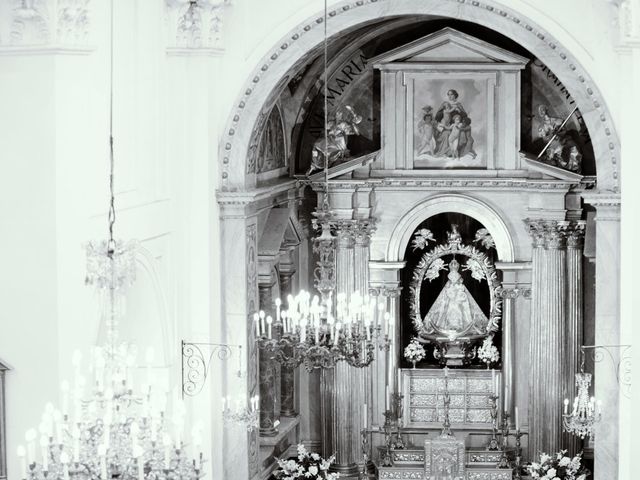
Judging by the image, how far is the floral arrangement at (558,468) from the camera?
1980 centimetres

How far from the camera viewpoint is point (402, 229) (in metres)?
21.6

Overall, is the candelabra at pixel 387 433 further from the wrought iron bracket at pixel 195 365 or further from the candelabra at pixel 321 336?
the candelabra at pixel 321 336

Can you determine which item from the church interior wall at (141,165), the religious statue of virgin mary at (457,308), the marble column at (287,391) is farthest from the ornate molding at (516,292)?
the church interior wall at (141,165)

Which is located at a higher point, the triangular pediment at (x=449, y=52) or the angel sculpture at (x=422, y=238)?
the triangular pediment at (x=449, y=52)

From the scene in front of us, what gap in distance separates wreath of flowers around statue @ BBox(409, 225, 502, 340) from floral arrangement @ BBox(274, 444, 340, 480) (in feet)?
7.71

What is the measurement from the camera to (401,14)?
57.6 ft

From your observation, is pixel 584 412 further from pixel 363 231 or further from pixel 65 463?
pixel 65 463

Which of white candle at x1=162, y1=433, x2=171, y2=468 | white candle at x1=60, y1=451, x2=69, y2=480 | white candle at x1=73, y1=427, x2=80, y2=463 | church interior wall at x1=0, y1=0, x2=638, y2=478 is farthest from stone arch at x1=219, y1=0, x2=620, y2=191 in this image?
white candle at x1=60, y1=451, x2=69, y2=480

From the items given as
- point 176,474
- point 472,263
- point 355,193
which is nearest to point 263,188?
point 355,193

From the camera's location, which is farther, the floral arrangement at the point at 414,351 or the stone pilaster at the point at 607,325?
the floral arrangement at the point at 414,351

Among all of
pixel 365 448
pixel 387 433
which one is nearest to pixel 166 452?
pixel 365 448

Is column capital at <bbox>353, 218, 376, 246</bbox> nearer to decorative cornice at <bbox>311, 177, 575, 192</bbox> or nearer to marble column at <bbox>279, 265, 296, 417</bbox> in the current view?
decorative cornice at <bbox>311, 177, 575, 192</bbox>

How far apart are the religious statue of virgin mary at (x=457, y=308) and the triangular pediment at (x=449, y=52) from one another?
111 inches

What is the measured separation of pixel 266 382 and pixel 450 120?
4220mm
